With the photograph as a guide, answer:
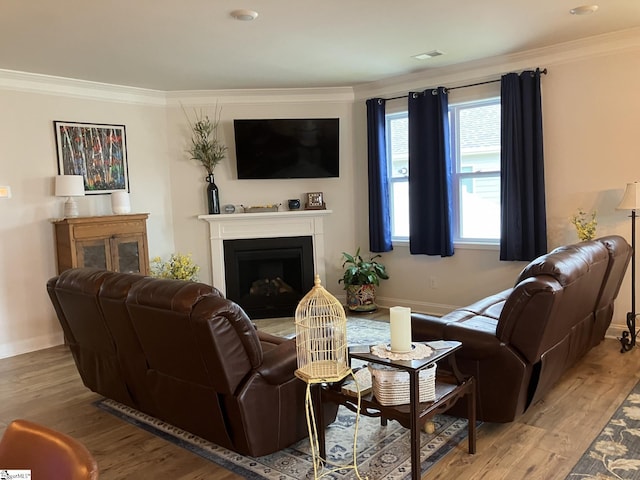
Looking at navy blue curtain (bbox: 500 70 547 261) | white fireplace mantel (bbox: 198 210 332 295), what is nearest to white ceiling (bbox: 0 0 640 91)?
navy blue curtain (bbox: 500 70 547 261)

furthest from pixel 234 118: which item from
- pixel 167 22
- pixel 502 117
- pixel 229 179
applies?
pixel 502 117

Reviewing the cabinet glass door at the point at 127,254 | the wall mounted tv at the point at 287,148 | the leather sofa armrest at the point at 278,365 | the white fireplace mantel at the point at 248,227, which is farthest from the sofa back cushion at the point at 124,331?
the wall mounted tv at the point at 287,148

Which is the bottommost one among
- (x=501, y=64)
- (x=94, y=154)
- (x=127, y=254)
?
(x=127, y=254)

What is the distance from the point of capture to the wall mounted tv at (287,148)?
19.5ft

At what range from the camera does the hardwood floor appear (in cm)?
254

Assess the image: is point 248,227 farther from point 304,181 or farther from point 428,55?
point 428,55

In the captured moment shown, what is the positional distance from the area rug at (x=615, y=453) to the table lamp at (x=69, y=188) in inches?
180

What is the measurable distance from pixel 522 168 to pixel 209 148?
3.35 m

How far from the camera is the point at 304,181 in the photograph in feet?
20.4

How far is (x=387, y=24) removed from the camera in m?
3.91

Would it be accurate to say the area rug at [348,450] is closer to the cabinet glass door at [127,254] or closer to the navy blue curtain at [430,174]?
the cabinet glass door at [127,254]

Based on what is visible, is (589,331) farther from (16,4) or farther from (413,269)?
(16,4)

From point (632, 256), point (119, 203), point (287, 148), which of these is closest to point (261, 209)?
point (287, 148)

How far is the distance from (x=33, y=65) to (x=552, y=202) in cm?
487
